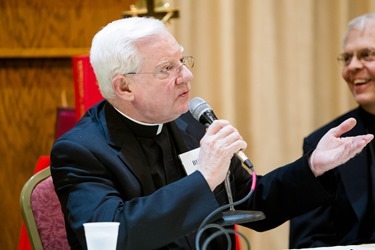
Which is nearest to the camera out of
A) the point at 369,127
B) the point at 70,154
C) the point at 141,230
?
the point at 141,230

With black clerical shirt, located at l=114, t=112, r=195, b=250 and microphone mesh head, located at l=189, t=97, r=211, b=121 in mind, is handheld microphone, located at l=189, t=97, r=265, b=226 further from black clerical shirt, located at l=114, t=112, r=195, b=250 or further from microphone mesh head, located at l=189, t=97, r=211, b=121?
black clerical shirt, located at l=114, t=112, r=195, b=250

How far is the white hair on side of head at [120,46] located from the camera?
2227mm

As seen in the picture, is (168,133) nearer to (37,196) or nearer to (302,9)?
(37,196)

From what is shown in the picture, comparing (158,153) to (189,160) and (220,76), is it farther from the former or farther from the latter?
(220,76)

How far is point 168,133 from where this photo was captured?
2.46 meters

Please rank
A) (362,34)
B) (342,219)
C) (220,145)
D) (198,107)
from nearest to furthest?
(220,145)
(198,107)
(342,219)
(362,34)

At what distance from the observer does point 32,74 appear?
13.6 feet

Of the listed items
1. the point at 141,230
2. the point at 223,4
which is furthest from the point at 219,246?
the point at 223,4

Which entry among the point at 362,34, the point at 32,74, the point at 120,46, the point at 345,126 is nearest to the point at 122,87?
the point at 120,46

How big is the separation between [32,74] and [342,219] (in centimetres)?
205

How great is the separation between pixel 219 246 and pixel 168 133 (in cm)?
42

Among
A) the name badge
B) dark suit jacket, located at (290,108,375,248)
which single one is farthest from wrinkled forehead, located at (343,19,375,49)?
the name badge

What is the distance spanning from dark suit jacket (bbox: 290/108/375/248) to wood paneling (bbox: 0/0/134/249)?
1.74 meters

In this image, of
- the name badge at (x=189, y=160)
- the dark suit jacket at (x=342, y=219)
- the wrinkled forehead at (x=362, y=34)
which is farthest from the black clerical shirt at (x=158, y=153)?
the wrinkled forehead at (x=362, y=34)
